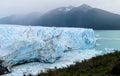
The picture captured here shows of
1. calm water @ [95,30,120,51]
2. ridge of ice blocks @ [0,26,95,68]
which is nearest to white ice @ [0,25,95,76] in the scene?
ridge of ice blocks @ [0,26,95,68]

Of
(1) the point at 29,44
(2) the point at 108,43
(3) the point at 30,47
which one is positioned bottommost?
(2) the point at 108,43

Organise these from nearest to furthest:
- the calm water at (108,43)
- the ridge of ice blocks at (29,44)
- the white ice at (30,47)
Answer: the white ice at (30,47) < the ridge of ice blocks at (29,44) < the calm water at (108,43)

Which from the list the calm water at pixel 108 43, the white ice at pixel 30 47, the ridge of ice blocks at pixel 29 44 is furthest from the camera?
the calm water at pixel 108 43

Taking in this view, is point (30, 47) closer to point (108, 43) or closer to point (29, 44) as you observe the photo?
point (29, 44)

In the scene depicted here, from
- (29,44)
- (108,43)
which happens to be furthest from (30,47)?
(108,43)

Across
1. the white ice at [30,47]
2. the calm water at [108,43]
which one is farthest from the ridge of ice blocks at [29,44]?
the calm water at [108,43]

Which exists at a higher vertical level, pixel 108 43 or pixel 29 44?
pixel 29 44

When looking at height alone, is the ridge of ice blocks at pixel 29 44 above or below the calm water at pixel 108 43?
above

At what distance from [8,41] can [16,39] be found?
Answer: 0.57m

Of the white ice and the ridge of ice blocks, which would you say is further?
the ridge of ice blocks

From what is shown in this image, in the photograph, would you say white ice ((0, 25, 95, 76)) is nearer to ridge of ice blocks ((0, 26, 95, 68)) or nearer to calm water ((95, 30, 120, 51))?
ridge of ice blocks ((0, 26, 95, 68))

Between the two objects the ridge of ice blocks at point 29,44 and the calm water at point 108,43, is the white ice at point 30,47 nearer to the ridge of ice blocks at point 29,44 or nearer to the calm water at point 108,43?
the ridge of ice blocks at point 29,44

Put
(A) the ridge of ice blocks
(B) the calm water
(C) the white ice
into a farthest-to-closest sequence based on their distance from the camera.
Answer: (B) the calm water, (A) the ridge of ice blocks, (C) the white ice

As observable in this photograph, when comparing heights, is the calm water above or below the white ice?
below
